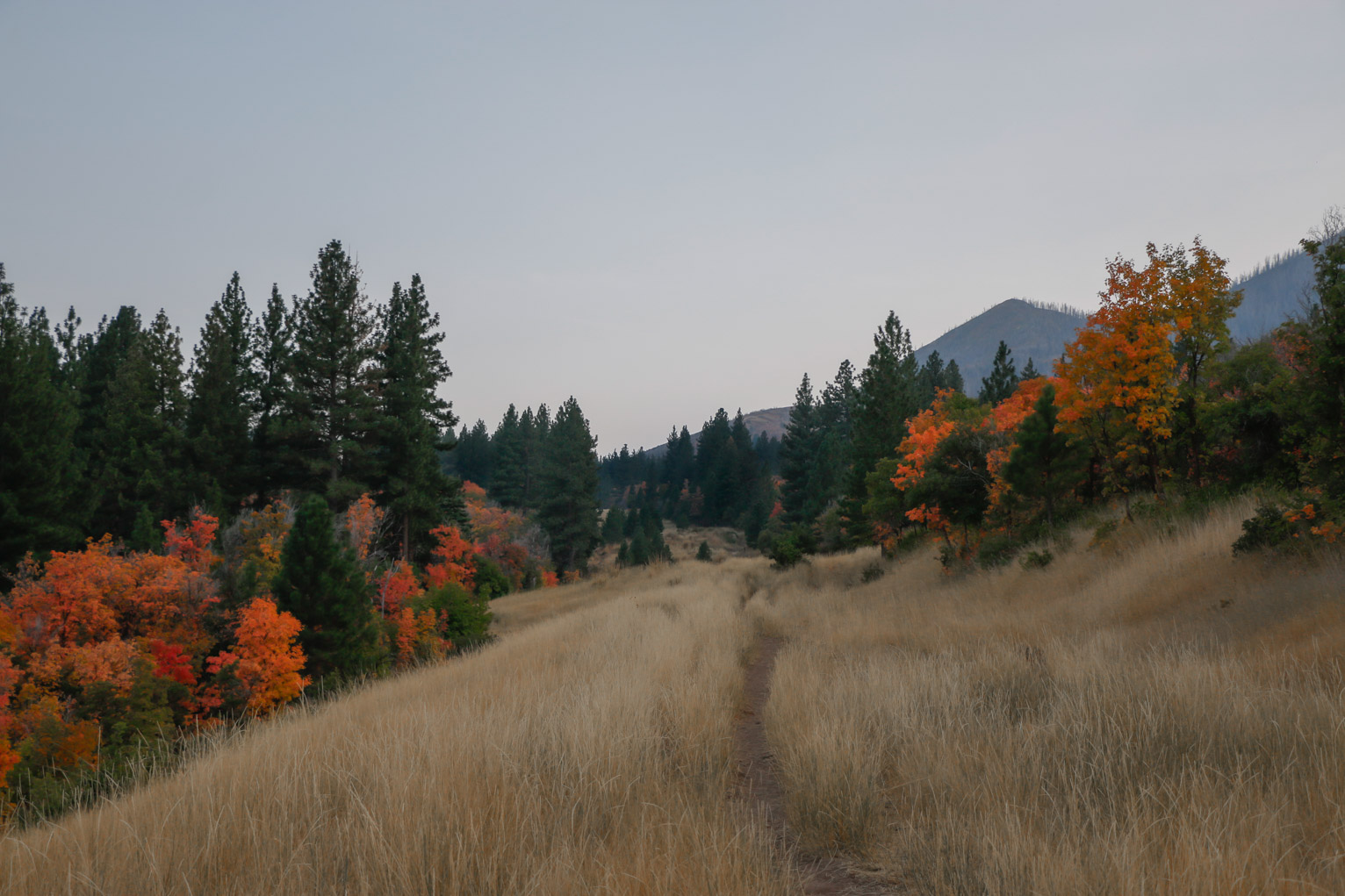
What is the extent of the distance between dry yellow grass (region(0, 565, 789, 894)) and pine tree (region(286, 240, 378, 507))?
3064 centimetres

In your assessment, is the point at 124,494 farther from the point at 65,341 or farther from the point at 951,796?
the point at 951,796

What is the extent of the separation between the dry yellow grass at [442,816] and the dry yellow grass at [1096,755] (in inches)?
36.3

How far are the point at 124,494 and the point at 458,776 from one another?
43.6 m

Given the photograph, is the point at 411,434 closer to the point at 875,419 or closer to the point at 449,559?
the point at 449,559

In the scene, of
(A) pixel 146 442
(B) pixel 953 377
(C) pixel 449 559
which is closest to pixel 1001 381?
(B) pixel 953 377

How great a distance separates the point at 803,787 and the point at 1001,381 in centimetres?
5249

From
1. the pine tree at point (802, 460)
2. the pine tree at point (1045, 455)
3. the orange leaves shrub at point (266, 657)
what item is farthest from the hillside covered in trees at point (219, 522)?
the pine tree at point (802, 460)

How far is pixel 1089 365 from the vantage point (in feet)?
57.9

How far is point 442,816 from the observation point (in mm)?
3494

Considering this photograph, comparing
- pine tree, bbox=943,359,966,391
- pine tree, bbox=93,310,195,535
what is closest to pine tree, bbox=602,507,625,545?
pine tree, bbox=943,359,966,391

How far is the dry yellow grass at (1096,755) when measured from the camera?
2.89 meters

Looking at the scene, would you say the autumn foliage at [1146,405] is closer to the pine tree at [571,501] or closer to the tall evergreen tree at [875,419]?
the tall evergreen tree at [875,419]

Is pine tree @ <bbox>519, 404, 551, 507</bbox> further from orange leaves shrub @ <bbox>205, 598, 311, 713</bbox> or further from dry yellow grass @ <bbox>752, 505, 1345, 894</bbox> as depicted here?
dry yellow grass @ <bbox>752, 505, 1345, 894</bbox>

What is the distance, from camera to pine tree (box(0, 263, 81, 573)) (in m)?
28.9
